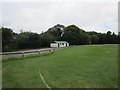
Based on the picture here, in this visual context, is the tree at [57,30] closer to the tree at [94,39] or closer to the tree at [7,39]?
the tree at [94,39]

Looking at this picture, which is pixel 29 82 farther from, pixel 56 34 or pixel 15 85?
pixel 56 34

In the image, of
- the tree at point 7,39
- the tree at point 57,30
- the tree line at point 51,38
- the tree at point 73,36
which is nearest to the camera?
the tree at point 7,39

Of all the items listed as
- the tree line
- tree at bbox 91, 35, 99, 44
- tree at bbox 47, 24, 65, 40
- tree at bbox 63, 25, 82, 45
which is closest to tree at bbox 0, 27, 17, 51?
the tree line

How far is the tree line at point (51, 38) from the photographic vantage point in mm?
27688

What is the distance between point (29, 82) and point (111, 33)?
71013 millimetres

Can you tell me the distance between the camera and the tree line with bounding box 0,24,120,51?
27.7 metres

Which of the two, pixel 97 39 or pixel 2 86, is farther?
pixel 97 39

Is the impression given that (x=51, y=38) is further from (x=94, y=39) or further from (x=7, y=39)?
(x=94, y=39)

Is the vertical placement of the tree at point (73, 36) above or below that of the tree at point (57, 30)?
below

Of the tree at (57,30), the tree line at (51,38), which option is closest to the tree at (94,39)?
the tree line at (51,38)

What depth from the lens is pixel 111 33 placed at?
67812 millimetres

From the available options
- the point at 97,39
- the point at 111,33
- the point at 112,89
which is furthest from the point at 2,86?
the point at 111,33

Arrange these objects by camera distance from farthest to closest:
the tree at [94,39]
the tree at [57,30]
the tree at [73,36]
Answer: the tree at [94,39] → the tree at [57,30] → the tree at [73,36]

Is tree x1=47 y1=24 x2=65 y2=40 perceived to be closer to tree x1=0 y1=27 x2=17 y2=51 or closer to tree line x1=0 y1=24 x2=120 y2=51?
tree line x1=0 y1=24 x2=120 y2=51
